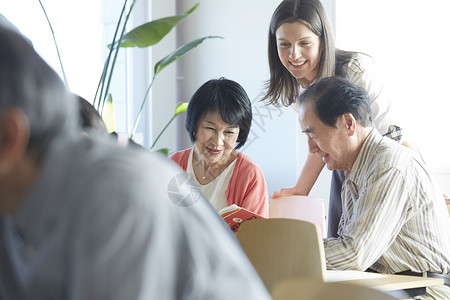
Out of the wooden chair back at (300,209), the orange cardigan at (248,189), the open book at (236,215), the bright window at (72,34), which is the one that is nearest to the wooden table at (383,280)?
the open book at (236,215)

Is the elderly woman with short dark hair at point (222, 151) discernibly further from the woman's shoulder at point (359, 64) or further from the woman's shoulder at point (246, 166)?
the woman's shoulder at point (359, 64)

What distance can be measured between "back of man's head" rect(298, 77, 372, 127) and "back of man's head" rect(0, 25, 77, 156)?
1413 millimetres

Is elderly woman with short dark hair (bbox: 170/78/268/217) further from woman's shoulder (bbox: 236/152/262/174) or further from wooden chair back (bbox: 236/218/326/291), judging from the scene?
wooden chair back (bbox: 236/218/326/291)

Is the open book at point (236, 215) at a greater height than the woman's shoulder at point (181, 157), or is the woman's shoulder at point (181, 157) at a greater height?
the open book at point (236, 215)

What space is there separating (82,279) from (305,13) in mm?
2123

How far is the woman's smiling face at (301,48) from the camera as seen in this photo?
251 centimetres

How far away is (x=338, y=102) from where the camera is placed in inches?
74.9

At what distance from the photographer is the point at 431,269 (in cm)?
182

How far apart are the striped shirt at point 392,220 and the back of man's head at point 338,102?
0.26ft

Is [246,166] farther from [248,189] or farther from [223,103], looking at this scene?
[223,103]

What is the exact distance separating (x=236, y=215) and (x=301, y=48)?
0.91 meters

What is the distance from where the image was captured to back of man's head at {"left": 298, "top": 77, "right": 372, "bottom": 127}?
1.90m

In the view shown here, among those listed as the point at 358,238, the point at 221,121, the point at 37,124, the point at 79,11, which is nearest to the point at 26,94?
the point at 37,124

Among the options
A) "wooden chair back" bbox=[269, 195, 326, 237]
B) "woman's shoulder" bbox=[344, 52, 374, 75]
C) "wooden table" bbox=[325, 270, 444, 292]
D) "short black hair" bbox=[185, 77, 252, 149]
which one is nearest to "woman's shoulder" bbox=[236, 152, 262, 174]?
"short black hair" bbox=[185, 77, 252, 149]
